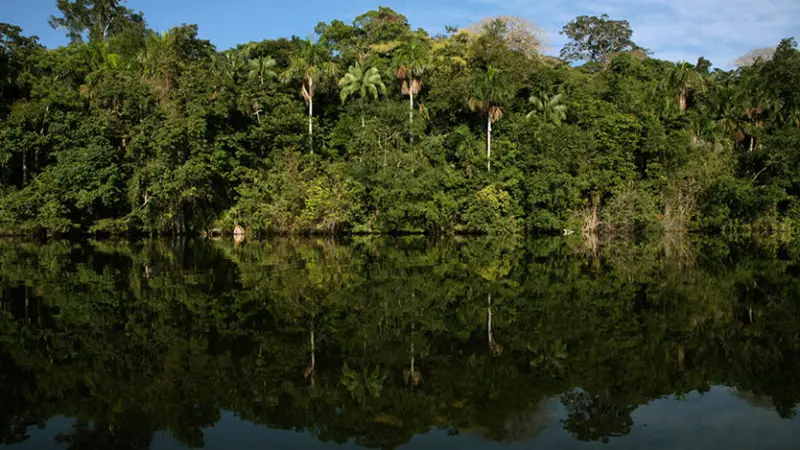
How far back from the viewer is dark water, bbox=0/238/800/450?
5891 millimetres

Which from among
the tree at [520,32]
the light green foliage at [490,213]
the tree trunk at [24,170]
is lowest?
the light green foliage at [490,213]

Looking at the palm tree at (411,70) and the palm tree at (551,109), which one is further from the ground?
the palm tree at (411,70)

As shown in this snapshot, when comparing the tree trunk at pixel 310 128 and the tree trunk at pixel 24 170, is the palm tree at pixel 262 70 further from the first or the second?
the tree trunk at pixel 24 170

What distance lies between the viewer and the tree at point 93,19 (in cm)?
6130

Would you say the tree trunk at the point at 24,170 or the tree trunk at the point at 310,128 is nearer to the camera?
the tree trunk at the point at 24,170

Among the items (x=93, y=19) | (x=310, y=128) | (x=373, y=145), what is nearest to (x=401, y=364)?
(x=373, y=145)

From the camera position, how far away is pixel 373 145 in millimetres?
42875

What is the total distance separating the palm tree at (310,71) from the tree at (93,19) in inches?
1030

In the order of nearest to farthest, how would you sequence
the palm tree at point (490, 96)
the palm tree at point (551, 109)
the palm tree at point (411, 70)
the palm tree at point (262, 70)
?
the palm tree at point (490, 96), the palm tree at point (411, 70), the palm tree at point (262, 70), the palm tree at point (551, 109)

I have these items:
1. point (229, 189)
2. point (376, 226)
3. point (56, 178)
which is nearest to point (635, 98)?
point (376, 226)

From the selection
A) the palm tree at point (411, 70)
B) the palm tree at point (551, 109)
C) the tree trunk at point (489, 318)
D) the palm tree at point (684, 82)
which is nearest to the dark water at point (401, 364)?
the tree trunk at point (489, 318)

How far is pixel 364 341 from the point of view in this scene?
9047 millimetres

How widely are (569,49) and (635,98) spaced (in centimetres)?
2428

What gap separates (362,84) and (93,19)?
33.6 meters
